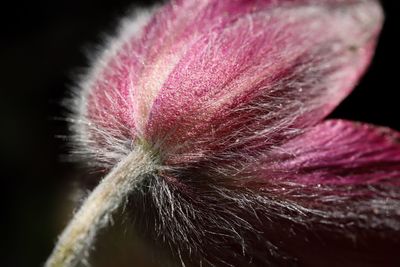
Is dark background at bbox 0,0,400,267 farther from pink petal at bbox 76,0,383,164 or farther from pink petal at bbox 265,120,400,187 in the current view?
pink petal at bbox 265,120,400,187

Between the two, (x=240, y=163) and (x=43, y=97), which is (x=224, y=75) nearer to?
(x=240, y=163)

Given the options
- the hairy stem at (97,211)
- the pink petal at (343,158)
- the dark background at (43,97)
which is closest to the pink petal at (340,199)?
the pink petal at (343,158)

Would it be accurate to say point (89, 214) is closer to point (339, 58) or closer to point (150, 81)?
point (150, 81)

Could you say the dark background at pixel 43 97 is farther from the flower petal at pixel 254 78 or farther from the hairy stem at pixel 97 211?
the hairy stem at pixel 97 211

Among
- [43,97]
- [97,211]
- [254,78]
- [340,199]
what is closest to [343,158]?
[340,199]

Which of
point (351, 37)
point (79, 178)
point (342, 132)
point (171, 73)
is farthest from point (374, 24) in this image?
point (79, 178)

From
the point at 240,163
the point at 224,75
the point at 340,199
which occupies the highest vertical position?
the point at 224,75

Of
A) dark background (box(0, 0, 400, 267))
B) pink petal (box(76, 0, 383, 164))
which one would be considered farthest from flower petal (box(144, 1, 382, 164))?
dark background (box(0, 0, 400, 267))

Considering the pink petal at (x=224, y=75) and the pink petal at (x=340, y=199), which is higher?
the pink petal at (x=224, y=75)
